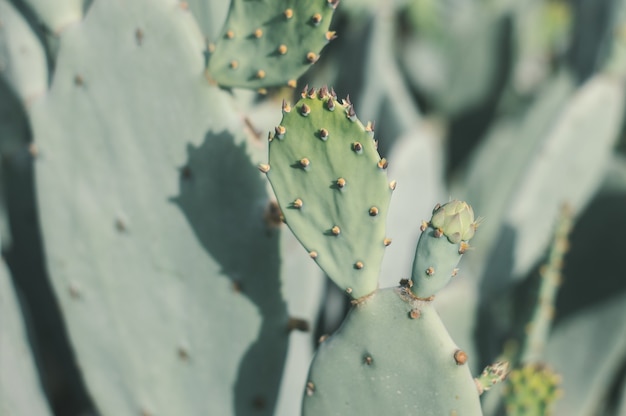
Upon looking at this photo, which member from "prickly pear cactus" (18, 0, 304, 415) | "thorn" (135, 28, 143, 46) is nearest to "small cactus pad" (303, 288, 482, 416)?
"prickly pear cactus" (18, 0, 304, 415)

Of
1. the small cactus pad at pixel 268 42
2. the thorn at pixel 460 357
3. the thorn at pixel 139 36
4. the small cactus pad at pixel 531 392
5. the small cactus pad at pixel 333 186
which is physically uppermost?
the thorn at pixel 139 36

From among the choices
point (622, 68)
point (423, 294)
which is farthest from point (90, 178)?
point (622, 68)

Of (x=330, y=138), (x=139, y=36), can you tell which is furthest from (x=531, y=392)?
(x=139, y=36)

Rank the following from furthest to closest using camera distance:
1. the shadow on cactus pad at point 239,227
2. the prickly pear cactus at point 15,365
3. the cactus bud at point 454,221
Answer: the prickly pear cactus at point 15,365 → the shadow on cactus pad at point 239,227 → the cactus bud at point 454,221

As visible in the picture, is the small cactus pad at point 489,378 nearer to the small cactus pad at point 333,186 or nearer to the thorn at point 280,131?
the small cactus pad at point 333,186

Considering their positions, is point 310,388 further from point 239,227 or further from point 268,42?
point 268,42

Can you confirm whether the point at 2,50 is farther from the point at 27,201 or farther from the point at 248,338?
the point at 248,338

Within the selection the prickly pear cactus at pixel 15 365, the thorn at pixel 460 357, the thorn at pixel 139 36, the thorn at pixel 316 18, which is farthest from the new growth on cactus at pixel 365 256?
the prickly pear cactus at pixel 15 365
